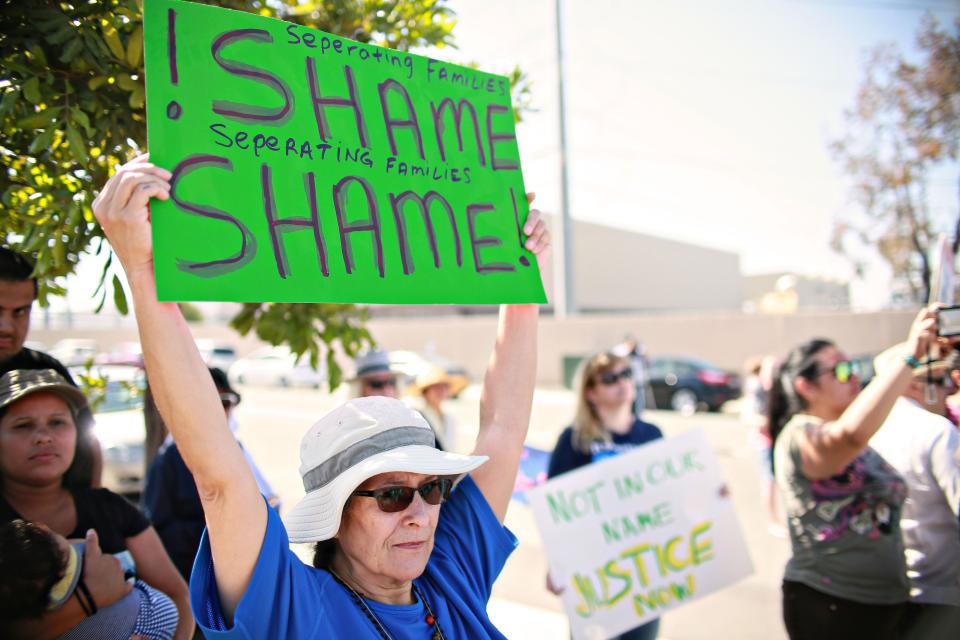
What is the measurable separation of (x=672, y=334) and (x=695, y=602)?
21121mm

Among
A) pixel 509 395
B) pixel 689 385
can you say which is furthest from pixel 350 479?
pixel 689 385

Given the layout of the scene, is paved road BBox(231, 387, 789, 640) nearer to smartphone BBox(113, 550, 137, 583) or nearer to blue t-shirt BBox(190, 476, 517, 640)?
blue t-shirt BBox(190, 476, 517, 640)

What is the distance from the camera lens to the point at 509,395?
2133 mm

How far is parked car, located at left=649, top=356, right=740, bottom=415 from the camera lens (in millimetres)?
16847

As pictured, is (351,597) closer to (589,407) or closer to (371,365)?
(589,407)

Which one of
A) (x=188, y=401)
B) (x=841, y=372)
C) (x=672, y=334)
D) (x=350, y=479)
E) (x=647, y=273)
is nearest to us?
(x=188, y=401)

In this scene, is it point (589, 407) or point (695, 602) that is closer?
point (589, 407)

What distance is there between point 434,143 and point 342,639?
1.27m

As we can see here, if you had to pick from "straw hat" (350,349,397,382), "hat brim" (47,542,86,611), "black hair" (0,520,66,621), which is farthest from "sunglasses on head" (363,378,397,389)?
"black hair" (0,520,66,621)

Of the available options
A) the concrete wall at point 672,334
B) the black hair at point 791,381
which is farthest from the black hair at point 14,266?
the concrete wall at point 672,334

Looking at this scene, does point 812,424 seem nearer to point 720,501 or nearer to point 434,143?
point 720,501

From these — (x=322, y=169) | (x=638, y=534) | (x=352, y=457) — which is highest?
(x=322, y=169)

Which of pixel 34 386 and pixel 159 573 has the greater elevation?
pixel 34 386

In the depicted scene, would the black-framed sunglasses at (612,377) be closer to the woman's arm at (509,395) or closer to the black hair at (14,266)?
the woman's arm at (509,395)
